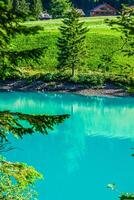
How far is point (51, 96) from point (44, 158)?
26213 mm

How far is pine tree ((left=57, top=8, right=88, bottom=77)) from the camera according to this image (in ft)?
241

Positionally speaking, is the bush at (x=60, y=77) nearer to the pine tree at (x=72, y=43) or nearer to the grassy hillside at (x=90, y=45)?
the pine tree at (x=72, y=43)

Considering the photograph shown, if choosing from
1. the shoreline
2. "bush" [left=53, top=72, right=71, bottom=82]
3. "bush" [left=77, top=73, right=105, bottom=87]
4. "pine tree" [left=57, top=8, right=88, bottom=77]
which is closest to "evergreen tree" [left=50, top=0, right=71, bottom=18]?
"pine tree" [left=57, top=8, right=88, bottom=77]

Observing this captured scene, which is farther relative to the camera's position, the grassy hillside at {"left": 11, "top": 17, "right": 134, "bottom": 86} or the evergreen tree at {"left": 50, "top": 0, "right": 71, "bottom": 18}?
the evergreen tree at {"left": 50, "top": 0, "right": 71, "bottom": 18}

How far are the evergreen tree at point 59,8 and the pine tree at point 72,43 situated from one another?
47909 millimetres

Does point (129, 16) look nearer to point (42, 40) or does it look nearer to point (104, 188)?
point (104, 188)

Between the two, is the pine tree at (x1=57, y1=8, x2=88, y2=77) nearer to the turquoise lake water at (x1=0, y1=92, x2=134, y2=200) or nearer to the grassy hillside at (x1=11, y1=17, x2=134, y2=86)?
the grassy hillside at (x1=11, y1=17, x2=134, y2=86)

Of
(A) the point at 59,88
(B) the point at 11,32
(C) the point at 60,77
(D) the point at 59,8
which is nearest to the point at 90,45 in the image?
(C) the point at 60,77

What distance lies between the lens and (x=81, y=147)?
48.0 metres

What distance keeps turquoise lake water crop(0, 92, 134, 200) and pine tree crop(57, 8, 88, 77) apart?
23.2ft

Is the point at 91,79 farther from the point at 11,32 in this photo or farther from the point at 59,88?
the point at 11,32

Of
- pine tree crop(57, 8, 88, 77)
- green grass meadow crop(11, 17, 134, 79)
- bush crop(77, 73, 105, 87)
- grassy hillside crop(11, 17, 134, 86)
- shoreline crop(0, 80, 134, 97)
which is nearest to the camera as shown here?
shoreline crop(0, 80, 134, 97)

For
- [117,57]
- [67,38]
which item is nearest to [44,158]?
[67,38]

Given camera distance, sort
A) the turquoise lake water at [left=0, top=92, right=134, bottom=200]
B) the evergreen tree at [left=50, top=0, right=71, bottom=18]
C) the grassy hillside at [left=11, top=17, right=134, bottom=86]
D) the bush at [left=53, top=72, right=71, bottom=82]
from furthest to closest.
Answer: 1. the evergreen tree at [left=50, top=0, right=71, bottom=18]
2. the grassy hillside at [left=11, top=17, right=134, bottom=86]
3. the bush at [left=53, top=72, right=71, bottom=82]
4. the turquoise lake water at [left=0, top=92, right=134, bottom=200]
